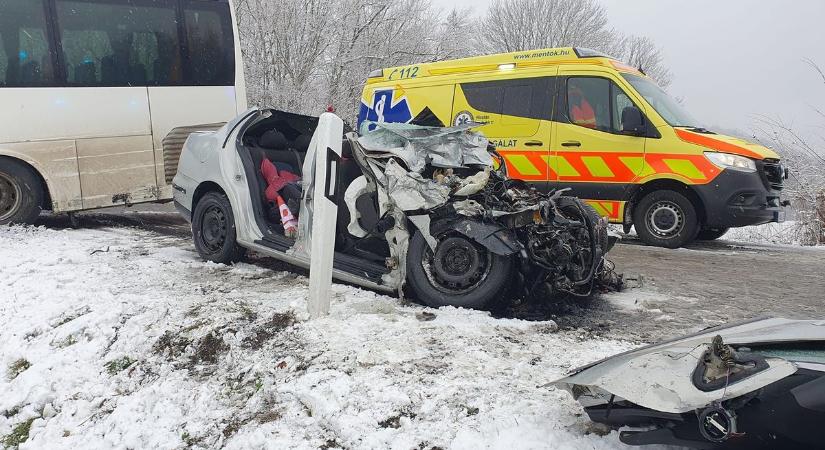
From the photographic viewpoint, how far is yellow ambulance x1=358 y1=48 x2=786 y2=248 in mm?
6391

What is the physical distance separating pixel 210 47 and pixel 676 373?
27.0 feet

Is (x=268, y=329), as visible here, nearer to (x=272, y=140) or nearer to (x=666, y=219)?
(x=272, y=140)

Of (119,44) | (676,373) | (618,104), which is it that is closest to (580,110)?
(618,104)

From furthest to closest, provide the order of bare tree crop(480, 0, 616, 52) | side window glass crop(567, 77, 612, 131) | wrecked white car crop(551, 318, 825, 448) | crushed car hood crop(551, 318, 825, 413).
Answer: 1. bare tree crop(480, 0, 616, 52)
2. side window glass crop(567, 77, 612, 131)
3. crushed car hood crop(551, 318, 825, 413)
4. wrecked white car crop(551, 318, 825, 448)

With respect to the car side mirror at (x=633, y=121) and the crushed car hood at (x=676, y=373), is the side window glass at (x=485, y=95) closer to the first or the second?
the car side mirror at (x=633, y=121)

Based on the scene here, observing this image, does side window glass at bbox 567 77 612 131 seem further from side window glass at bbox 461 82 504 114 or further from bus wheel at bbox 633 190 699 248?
bus wheel at bbox 633 190 699 248

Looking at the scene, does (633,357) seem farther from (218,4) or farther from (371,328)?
(218,4)

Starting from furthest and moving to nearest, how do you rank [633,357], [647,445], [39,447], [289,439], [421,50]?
[421,50] → [39,447] → [289,439] → [633,357] → [647,445]

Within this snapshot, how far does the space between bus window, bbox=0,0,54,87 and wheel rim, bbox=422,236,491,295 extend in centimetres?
633

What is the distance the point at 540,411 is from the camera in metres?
2.36

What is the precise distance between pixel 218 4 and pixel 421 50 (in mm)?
18870

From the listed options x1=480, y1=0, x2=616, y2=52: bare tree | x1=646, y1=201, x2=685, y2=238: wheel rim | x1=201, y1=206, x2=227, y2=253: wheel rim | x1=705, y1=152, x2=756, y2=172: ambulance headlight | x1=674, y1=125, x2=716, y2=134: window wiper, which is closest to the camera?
x1=201, y1=206, x2=227, y2=253: wheel rim

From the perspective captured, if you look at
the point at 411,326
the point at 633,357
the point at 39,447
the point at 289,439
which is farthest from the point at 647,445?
the point at 39,447

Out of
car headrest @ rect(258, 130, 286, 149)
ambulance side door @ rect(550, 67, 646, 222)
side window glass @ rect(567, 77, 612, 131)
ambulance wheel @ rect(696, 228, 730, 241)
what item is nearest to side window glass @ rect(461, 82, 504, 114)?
ambulance side door @ rect(550, 67, 646, 222)
